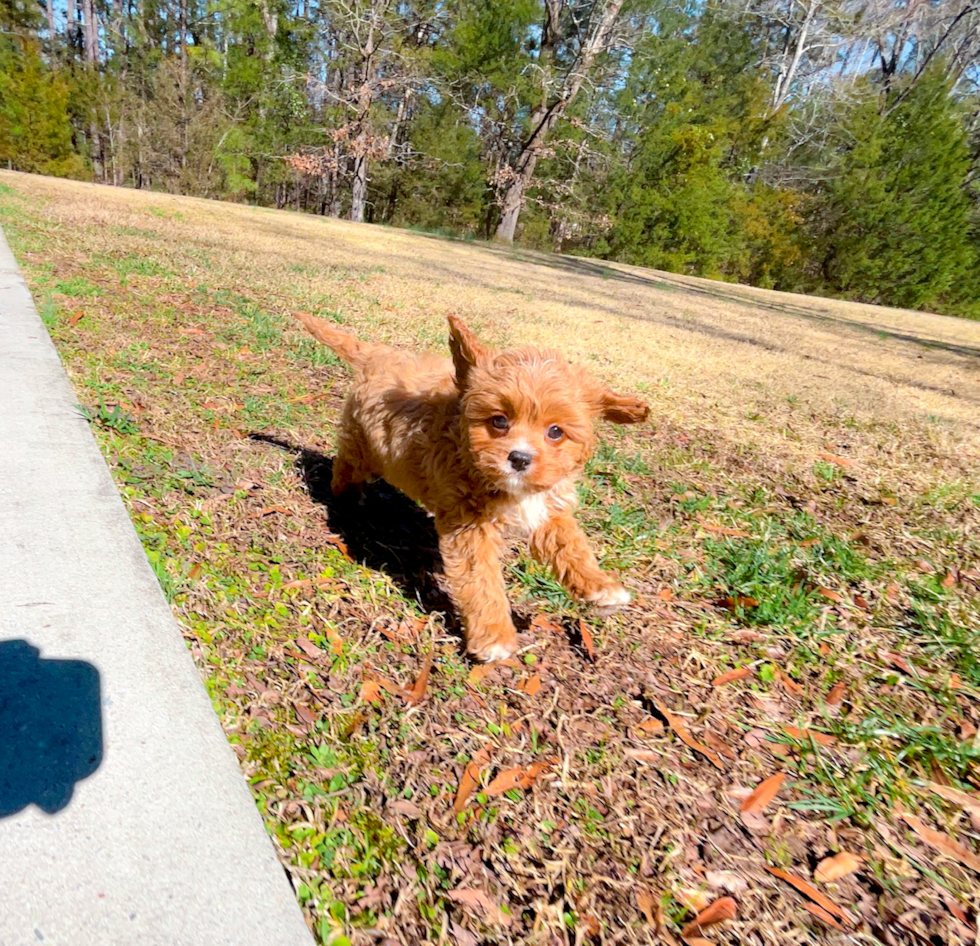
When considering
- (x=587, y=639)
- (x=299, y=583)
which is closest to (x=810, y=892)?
(x=587, y=639)

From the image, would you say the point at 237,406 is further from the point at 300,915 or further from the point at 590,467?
the point at 300,915

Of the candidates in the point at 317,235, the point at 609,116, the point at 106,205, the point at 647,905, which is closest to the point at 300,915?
the point at 647,905

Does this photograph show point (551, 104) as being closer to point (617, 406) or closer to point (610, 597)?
point (617, 406)

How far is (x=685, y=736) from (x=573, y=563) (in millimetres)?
859

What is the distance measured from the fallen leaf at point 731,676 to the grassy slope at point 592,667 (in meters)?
0.03

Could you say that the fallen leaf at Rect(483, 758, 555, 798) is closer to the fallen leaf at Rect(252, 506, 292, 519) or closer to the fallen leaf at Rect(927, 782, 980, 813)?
the fallen leaf at Rect(927, 782, 980, 813)

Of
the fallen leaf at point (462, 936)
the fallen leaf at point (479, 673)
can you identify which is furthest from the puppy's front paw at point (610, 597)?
the fallen leaf at point (462, 936)

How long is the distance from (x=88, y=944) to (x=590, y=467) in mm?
3890

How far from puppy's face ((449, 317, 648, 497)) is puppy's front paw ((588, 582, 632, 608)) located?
22.4 inches

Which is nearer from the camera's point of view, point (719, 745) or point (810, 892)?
point (810, 892)

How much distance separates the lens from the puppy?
2514 millimetres

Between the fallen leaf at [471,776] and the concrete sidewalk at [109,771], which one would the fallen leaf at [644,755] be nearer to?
the fallen leaf at [471,776]

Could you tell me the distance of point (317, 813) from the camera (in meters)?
1.81

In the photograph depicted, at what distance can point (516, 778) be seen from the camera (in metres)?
2.10
